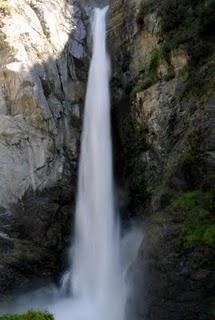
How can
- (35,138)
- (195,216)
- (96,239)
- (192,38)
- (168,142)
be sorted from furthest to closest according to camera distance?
(35,138) < (96,239) < (168,142) < (192,38) < (195,216)

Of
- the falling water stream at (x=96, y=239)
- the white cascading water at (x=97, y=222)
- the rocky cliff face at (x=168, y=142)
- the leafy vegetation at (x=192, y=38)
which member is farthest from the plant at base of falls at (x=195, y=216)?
the leafy vegetation at (x=192, y=38)

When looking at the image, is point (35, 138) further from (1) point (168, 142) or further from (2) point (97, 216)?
(1) point (168, 142)

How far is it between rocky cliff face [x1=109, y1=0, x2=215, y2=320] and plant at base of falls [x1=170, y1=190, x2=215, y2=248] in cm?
3

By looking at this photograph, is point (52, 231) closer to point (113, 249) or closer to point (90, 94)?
point (113, 249)

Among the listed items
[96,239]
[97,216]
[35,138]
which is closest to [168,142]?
[97,216]

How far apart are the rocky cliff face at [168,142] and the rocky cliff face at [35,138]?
7.66 feet

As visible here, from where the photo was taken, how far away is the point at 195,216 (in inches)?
603

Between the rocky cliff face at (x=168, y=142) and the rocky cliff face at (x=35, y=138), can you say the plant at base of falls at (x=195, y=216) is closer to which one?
the rocky cliff face at (x=168, y=142)

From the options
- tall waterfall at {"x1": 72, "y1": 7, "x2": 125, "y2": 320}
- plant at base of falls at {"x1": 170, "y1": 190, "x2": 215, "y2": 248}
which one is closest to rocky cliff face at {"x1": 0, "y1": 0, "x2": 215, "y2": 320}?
plant at base of falls at {"x1": 170, "y1": 190, "x2": 215, "y2": 248}

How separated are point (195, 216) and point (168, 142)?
5480 millimetres

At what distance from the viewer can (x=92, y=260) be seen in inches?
813

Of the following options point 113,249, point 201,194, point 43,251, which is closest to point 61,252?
point 43,251

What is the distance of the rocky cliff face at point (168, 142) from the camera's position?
46.2 ft

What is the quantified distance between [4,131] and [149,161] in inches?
256
